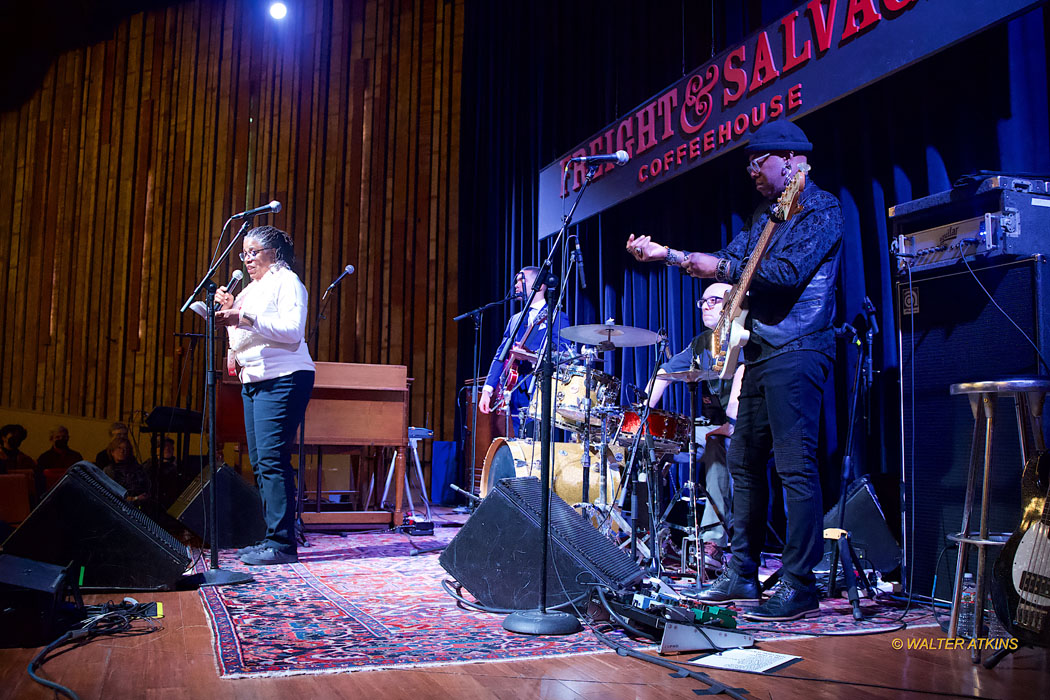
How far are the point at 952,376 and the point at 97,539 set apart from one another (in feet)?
11.1

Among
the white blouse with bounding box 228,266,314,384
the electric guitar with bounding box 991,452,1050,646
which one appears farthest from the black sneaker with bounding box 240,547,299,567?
the electric guitar with bounding box 991,452,1050,646

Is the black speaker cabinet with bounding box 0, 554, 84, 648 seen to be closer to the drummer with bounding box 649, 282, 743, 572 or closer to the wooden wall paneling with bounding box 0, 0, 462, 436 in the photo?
→ the drummer with bounding box 649, 282, 743, 572

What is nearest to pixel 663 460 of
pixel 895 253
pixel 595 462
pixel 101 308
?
pixel 595 462

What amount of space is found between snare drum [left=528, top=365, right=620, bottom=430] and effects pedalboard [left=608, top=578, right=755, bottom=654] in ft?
6.52

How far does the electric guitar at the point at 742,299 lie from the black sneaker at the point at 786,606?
0.86 m

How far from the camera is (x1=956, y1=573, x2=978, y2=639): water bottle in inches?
106

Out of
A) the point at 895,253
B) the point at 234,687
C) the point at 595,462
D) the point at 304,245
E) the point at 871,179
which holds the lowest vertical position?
the point at 234,687

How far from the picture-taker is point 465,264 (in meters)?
9.48

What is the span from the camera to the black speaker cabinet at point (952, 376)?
298 centimetres

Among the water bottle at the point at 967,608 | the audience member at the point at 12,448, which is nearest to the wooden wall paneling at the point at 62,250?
the audience member at the point at 12,448

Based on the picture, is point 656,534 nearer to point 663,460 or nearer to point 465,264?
point 663,460

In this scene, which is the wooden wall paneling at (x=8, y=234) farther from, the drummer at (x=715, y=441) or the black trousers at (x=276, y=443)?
the drummer at (x=715, y=441)

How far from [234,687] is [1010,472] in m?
2.65

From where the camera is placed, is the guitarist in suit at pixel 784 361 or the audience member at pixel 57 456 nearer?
the guitarist in suit at pixel 784 361
